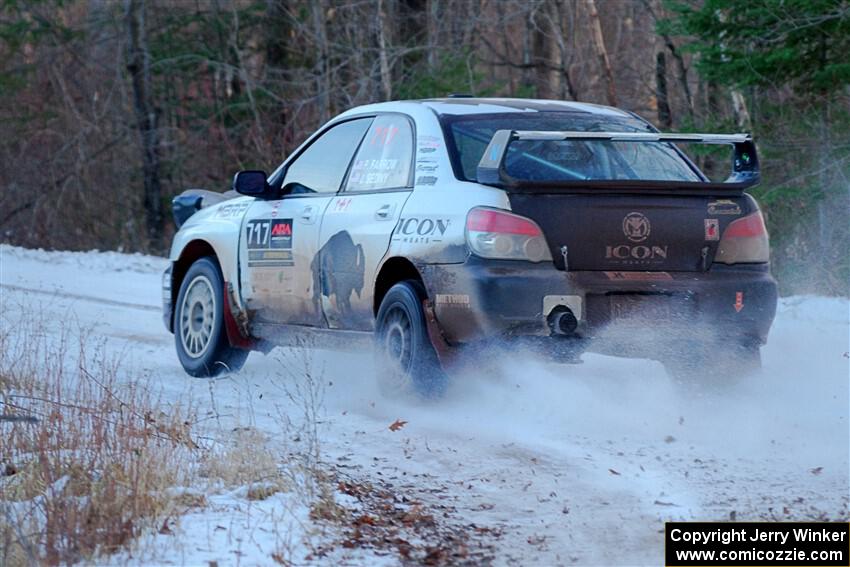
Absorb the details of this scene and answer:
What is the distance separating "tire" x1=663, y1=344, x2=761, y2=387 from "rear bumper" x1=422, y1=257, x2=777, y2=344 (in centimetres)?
9

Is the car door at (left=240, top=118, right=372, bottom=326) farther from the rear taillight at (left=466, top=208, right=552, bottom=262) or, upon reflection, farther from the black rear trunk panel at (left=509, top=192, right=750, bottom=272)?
the black rear trunk panel at (left=509, top=192, right=750, bottom=272)

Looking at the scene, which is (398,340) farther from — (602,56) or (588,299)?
(602,56)

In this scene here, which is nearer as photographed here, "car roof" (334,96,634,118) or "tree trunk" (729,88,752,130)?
"car roof" (334,96,634,118)

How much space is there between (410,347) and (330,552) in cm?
265

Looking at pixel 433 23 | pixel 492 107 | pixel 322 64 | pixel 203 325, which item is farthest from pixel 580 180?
pixel 322 64

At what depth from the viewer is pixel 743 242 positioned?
726 cm

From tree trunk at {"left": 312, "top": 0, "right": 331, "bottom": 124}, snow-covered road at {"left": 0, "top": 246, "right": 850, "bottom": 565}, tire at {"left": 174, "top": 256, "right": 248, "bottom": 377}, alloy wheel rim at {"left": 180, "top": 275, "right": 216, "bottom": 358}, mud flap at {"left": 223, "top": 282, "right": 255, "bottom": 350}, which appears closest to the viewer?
snow-covered road at {"left": 0, "top": 246, "right": 850, "bottom": 565}

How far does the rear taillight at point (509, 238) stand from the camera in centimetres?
688

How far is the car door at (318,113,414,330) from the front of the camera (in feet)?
25.3

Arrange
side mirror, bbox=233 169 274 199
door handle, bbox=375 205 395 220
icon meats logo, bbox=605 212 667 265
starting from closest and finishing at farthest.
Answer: icon meats logo, bbox=605 212 667 265
door handle, bbox=375 205 395 220
side mirror, bbox=233 169 274 199

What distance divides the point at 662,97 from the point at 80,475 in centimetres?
1647

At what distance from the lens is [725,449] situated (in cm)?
657

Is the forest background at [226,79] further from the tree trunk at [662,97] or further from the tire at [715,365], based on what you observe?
the tire at [715,365]

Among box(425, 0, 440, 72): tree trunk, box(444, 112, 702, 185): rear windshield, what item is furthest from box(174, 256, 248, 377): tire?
box(425, 0, 440, 72): tree trunk
